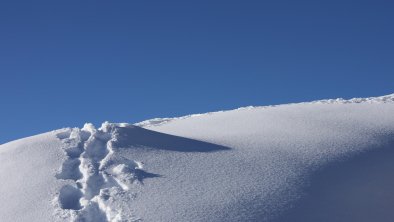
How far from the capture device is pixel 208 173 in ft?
23.8

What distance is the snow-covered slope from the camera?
6359 millimetres

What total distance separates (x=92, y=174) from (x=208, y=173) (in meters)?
1.57

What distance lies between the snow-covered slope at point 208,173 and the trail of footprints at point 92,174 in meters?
0.01

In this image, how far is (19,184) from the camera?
24.3 feet

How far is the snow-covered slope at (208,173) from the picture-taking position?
636 cm

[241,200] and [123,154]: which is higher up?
[123,154]

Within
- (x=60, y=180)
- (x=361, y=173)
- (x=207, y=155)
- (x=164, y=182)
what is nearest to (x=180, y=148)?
(x=207, y=155)

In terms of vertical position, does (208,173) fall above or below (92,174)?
below

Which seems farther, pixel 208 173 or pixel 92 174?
pixel 92 174

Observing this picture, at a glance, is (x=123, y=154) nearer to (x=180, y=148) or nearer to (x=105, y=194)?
(x=180, y=148)

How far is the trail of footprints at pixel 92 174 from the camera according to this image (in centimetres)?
641

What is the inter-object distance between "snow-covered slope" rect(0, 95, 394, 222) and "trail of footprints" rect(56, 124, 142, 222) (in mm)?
14

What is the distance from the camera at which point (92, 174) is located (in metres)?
7.45

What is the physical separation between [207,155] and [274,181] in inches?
51.0
